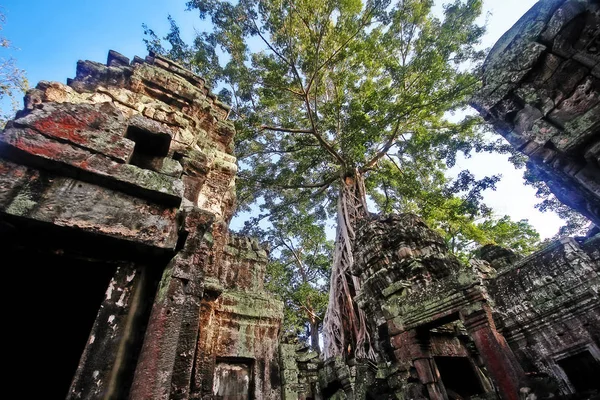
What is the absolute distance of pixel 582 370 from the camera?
4965 mm

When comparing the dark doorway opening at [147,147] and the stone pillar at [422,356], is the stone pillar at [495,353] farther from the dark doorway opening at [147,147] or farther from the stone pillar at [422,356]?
the dark doorway opening at [147,147]

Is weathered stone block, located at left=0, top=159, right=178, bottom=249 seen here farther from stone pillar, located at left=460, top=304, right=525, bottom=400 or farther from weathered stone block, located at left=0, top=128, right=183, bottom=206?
stone pillar, located at left=460, top=304, right=525, bottom=400

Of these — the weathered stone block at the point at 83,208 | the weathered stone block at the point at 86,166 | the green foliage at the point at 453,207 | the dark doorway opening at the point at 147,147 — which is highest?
the green foliage at the point at 453,207

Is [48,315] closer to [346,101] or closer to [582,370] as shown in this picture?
[582,370]

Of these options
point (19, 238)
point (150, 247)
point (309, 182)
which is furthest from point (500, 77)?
point (309, 182)

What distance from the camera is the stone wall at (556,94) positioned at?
1.67 metres

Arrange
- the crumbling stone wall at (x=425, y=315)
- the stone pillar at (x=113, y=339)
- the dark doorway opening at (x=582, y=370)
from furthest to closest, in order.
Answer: the dark doorway opening at (x=582, y=370), the crumbling stone wall at (x=425, y=315), the stone pillar at (x=113, y=339)

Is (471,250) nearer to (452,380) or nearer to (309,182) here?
(309,182)

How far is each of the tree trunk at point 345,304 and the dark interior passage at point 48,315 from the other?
6289mm

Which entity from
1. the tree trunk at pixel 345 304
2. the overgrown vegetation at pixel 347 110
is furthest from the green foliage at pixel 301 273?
the tree trunk at pixel 345 304

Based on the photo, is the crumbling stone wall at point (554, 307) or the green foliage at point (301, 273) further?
the green foliage at point (301, 273)

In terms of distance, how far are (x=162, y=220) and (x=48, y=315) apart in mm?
771

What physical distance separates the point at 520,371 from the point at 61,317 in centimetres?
459

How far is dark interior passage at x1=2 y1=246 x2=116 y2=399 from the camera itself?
115 cm
